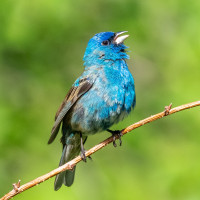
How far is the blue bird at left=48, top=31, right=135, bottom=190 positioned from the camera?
496 cm

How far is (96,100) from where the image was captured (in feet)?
16.4

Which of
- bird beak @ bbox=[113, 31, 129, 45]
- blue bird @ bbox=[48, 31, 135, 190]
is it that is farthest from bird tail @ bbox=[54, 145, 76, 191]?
bird beak @ bbox=[113, 31, 129, 45]

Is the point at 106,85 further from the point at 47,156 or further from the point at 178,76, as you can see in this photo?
the point at 178,76

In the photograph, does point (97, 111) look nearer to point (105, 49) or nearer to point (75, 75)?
point (105, 49)

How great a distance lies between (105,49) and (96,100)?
759 millimetres

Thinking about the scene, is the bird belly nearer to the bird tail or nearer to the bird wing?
the bird wing

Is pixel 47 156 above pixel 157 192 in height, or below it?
above

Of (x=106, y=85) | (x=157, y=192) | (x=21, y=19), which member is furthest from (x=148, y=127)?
(x=21, y=19)

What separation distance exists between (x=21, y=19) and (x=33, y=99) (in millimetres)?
1090

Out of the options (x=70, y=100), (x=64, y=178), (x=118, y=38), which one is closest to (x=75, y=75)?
(x=118, y=38)

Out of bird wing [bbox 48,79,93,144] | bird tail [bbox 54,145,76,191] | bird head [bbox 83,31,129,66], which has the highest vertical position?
bird head [bbox 83,31,129,66]

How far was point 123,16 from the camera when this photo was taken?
675 cm

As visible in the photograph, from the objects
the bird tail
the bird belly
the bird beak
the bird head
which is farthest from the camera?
the bird beak

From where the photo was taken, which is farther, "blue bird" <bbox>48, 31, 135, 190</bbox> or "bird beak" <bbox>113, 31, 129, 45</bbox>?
"bird beak" <bbox>113, 31, 129, 45</bbox>
